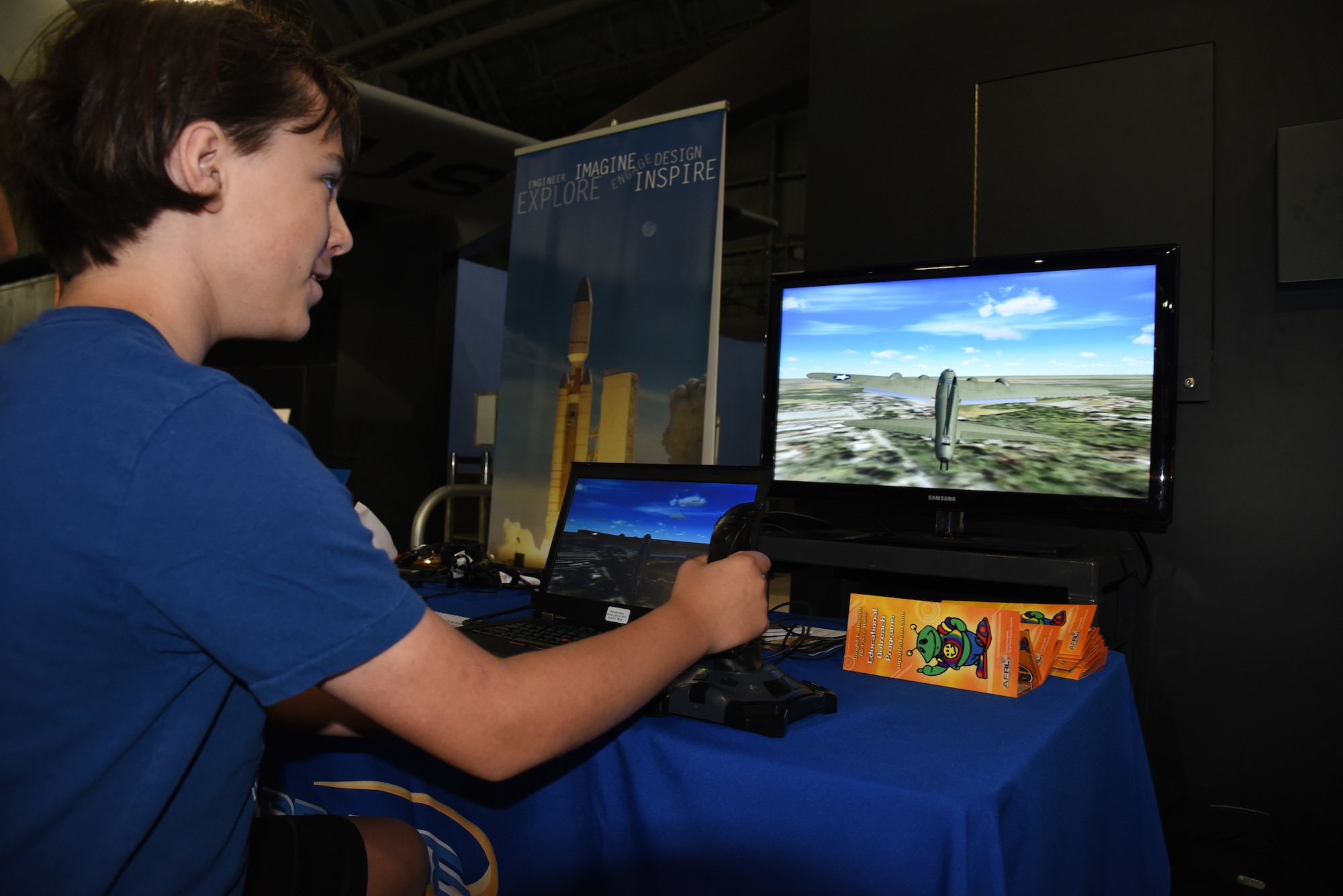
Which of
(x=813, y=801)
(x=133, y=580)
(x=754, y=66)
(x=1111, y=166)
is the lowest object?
(x=813, y=801)

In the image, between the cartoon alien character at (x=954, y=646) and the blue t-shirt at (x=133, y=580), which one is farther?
the cartoon alien character at (x=954, y=646)

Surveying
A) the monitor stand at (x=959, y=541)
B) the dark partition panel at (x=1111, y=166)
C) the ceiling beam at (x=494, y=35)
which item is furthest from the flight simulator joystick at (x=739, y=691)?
the ceiling beam at (x=494, y=35)

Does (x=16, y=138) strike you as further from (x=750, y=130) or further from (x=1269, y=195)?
(x=750, y=130)

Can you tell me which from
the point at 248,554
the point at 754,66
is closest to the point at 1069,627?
the point at 248,554

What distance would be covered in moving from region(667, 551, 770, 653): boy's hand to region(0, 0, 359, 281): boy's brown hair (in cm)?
56

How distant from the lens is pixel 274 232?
0.75m

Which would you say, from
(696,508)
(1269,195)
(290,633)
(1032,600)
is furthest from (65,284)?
(1269,195)

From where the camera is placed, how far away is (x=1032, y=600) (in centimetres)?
158

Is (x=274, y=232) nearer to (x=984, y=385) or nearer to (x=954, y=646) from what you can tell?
(x=954, y=646)

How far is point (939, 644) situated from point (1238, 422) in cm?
124

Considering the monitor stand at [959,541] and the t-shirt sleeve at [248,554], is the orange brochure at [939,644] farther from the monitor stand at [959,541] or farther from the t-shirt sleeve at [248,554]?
the t-shirt sleeve at [248,554]

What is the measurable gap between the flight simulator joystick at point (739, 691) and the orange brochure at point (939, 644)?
223 millimetres

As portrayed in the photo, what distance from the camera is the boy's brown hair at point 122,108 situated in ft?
2.19

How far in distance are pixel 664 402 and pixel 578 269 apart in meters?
0.61
